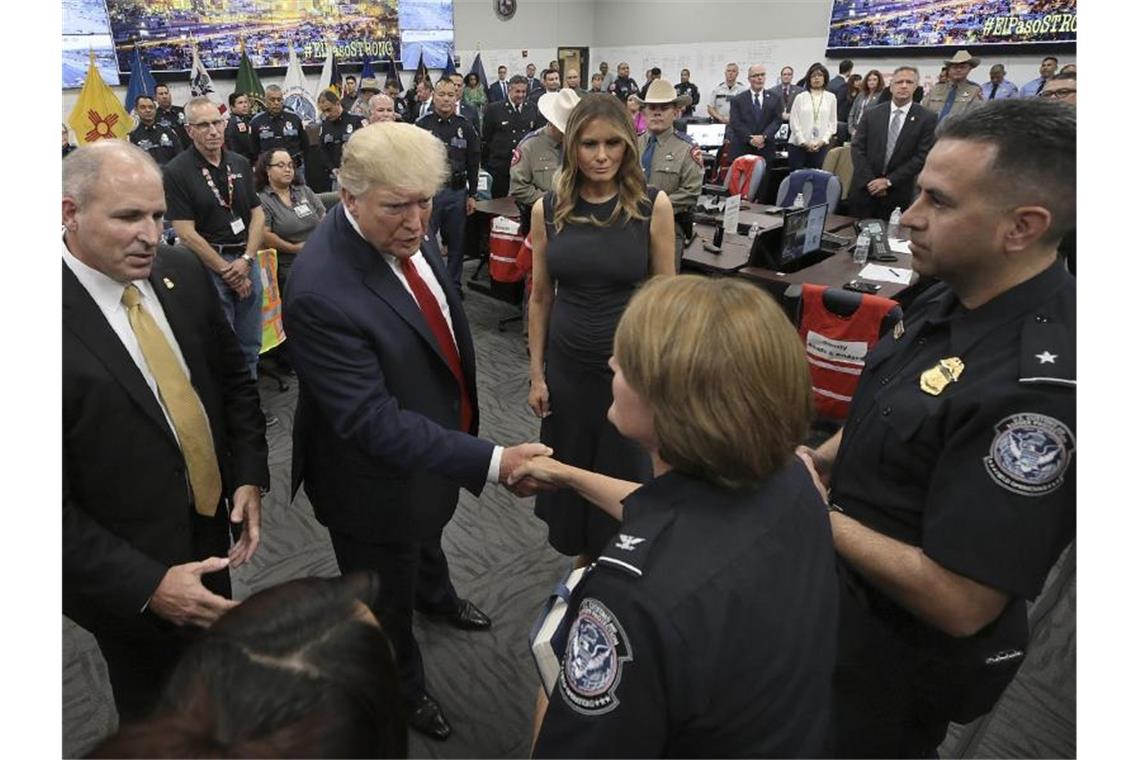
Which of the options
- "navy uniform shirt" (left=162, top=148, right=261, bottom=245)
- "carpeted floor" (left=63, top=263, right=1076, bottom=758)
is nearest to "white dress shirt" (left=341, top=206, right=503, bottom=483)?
"carpeted floor" (left=63, top=263, right=1076, bottom=758)

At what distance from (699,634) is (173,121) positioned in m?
10.1

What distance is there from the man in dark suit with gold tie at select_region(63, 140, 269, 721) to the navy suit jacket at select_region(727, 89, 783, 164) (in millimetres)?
8821

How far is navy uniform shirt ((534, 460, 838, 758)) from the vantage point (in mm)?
803

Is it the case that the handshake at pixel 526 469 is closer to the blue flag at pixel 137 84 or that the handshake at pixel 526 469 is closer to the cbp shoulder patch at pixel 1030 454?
the cbp shoulder patch at pixel 1030 454

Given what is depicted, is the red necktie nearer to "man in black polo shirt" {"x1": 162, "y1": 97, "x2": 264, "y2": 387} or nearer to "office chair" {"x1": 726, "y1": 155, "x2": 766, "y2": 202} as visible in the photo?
"man in black polo shirt" {"x1": 162, "y1": 97, "x2": 264, "y2": 387}

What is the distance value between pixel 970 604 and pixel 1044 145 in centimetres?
78

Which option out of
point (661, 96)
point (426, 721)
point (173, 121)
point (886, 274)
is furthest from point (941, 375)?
point (173, 121)

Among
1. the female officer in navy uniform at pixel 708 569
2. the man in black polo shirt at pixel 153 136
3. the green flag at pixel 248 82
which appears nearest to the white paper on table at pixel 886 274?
→ the female officer in navy uniform at pixel 708 569

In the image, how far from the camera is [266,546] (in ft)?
9.58

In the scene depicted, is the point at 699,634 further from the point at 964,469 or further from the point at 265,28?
the point at 265,28

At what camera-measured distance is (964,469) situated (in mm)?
1105

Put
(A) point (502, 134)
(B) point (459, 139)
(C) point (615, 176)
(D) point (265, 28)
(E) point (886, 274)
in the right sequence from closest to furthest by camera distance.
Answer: (C) point (615, 176), (E) point (886, 274), (B) point (459, 139), (A) point (502, 134), (D) point (265, 28)

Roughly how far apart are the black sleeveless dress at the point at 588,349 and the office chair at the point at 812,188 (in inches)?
138

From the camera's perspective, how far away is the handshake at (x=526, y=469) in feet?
5.44
